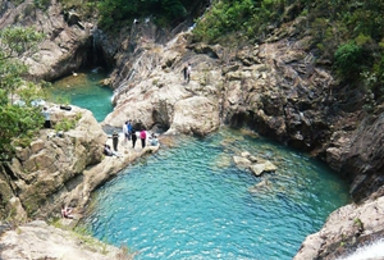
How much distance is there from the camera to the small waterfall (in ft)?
37.6

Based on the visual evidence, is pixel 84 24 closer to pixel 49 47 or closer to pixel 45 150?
pixel 49 47

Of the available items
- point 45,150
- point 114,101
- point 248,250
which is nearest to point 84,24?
point 114,101

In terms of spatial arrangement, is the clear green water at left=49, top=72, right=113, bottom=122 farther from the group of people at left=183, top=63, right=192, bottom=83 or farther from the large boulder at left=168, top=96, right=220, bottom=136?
the large boulder at left=168, top=96, right=220, bottom=136

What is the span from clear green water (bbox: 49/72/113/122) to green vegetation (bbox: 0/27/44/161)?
54.5 ft

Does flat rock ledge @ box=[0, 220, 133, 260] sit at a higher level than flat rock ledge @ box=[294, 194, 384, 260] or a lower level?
lower

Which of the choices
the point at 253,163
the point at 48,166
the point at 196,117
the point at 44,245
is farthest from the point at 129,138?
the point at 44,245

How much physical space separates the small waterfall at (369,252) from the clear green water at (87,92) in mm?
28068

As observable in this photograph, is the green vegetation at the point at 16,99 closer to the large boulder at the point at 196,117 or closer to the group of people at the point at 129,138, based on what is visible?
the group of people at the point at 129,138

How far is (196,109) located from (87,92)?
1631cm

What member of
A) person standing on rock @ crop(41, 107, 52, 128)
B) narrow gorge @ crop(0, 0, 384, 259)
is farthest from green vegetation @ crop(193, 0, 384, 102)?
person standing on rock @ crop(41, 107, 52, 128)

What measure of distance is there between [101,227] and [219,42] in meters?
22.2

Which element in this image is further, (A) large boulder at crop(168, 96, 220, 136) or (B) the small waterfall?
(A) large boulder at crop(168, 96, 220, 136)

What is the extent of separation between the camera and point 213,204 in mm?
21750

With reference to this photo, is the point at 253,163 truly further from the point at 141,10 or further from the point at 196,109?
the point at 141,10
